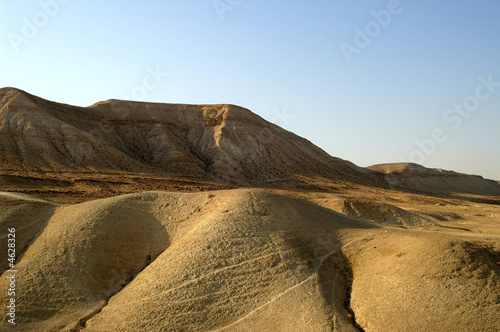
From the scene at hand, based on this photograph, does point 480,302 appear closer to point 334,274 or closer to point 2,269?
point 334,274

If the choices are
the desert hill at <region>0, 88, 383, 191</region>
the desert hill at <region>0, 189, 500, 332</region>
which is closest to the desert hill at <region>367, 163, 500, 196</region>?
the desert hill at <region>0, 88, 383, 191</region>

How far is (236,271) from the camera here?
26.6 feet

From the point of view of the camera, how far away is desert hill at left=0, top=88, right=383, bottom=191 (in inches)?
1203

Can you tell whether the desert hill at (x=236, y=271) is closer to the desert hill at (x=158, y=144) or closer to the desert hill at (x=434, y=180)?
the desert hill at (x=158, y=144)

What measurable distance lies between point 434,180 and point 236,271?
56.1 metres

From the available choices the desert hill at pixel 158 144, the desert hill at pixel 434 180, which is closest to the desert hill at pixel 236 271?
the desert hill at pixel 158 144

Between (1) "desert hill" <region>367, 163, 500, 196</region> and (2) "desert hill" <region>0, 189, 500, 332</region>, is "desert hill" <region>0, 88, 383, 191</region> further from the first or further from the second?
(2) "desert hill" <region>0, 189, 500, 332</region>

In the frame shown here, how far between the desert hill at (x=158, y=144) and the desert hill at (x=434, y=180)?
5.34 metres

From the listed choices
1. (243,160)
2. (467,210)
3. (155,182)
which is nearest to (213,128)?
(243,160)

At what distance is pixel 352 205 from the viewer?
17078mm

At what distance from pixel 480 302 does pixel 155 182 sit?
23337 mm

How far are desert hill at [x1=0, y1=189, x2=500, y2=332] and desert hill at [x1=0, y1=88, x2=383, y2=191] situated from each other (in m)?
18.9

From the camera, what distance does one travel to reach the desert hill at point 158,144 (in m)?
30.6

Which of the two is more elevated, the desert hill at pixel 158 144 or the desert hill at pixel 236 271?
the desert hill at pixel 158 144
